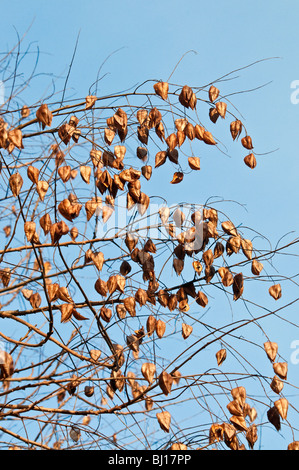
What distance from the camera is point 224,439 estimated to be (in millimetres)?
3463

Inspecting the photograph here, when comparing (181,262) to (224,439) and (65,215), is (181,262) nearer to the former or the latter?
(65,215)

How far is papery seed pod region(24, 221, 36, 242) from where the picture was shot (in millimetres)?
3527

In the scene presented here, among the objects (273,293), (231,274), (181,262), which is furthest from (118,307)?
(273,293)

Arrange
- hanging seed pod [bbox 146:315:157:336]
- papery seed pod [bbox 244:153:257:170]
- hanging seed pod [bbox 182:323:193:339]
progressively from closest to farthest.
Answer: hanging seed pod [bbox 146:315:157:336], hanging seed pod [bbox 182:323:193:339], papery seed pod [bbox 244:153:257:170]

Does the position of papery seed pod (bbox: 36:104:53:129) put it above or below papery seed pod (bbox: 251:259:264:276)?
above

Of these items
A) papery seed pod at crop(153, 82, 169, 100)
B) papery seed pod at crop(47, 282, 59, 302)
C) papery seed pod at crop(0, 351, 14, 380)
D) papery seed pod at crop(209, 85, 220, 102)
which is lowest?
papery seed pod at crop(0, 351, 14, 380)

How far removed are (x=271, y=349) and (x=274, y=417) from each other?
0.37 m

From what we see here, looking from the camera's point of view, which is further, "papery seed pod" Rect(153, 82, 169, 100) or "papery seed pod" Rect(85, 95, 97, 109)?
"papery seed pod" Rect(85, 95, 97, 109)

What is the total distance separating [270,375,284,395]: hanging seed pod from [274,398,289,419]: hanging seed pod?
0.08m

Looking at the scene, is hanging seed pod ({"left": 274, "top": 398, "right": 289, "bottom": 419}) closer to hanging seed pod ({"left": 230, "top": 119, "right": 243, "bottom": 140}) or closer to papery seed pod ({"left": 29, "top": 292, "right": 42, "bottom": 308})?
papery seed pod ({"left": 29, "top": 292, "right": 42, "bottom": 308})

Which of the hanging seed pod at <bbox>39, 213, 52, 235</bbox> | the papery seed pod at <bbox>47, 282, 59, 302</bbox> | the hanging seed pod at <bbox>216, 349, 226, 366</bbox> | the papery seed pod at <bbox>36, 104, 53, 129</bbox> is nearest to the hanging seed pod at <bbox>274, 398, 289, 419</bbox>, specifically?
the hanging seed pod at <bbox>216, 349, 226, 366</bbox>
